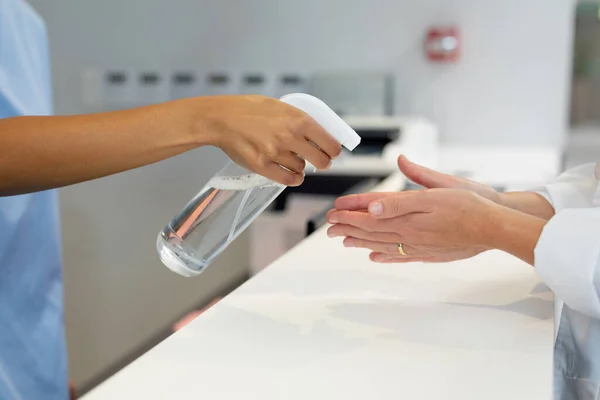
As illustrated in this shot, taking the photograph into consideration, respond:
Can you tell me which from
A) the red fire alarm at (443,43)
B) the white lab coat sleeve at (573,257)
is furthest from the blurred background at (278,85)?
the white lab coat sleeve at (573,257)

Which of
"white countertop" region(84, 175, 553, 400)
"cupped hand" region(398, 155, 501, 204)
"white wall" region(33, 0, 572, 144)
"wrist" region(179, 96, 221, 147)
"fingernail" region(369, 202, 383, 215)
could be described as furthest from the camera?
"white wall" region(33, 0, 572, 144)

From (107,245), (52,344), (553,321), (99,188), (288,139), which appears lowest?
(107,245)

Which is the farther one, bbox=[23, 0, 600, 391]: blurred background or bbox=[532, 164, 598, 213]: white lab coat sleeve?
bbox=[23, 0, 600, 391]: blurred background

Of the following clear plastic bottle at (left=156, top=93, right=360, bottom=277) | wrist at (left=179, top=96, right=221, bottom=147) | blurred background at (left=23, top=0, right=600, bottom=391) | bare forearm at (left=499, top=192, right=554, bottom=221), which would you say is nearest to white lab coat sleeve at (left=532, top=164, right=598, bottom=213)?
bare forearm at (left=499, top=192, right=554, bottom=221)

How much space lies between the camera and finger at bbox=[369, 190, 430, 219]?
78 cm

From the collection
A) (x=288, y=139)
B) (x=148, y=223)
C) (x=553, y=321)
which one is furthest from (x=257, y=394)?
(x=148, y=223)

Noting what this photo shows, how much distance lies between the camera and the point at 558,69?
2424mm

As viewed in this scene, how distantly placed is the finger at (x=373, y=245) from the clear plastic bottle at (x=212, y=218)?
0.12m

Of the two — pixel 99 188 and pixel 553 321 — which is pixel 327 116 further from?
Answer: pixel 99 188

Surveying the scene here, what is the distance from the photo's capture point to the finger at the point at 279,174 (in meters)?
0.69

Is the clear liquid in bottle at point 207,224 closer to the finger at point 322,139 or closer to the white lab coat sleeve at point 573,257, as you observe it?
the finger at point 322,139

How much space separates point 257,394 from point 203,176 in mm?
2255

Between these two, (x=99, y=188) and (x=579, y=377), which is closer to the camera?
(x=579, y=377)

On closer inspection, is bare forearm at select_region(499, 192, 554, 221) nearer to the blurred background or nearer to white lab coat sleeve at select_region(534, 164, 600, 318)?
white lab coat sleeve at select_region(534, 164, 600, 318)
